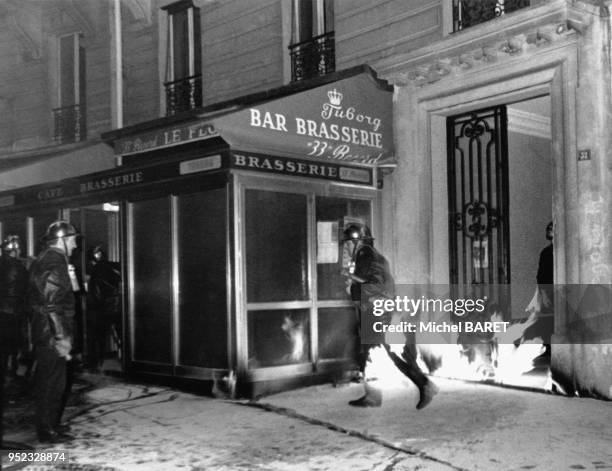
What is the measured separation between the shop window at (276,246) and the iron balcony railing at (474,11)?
2848 mm

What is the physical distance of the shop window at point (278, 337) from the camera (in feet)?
23.5

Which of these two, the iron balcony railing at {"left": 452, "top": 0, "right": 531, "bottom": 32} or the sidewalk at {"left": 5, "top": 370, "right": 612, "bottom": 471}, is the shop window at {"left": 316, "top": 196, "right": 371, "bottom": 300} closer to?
the sidewalk at {"left": 5, "top": 370, "right": 612, "bottom": 471}

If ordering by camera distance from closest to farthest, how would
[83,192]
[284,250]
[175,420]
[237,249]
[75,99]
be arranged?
[175,420] → [237,249] → [284,250] → [83,192] → [75,99]

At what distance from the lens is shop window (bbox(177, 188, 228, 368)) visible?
727cm

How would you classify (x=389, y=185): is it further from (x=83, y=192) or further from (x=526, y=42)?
(x=83, y=192)

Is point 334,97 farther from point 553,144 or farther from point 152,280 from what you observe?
point 152,280

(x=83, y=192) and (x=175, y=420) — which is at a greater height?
(x=83, y=192)

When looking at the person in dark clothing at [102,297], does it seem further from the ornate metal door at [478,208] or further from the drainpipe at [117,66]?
the ornate metal door at [478,208]

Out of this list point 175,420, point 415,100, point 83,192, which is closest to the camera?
point 175,420

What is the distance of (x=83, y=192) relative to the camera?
9.10 meters

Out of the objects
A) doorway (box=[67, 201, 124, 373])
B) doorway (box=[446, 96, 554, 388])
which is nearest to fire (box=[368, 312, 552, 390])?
doorway (box=[446, 96, 554, 388])

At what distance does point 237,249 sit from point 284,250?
699mm

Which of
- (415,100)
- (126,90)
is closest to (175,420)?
(415,100)
